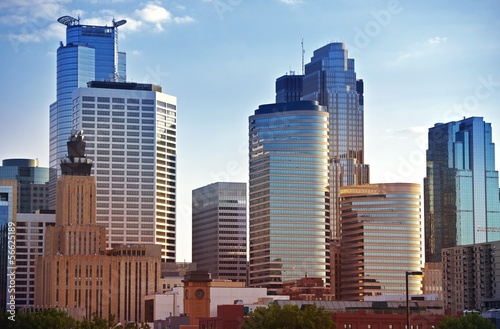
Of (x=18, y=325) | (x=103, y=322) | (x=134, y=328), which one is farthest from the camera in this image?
(x=18, y=325)

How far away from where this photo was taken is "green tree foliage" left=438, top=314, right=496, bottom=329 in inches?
7435

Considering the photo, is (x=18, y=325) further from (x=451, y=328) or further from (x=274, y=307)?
(x=451, y=328)

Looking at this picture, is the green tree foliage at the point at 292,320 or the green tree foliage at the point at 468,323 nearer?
the green tree foliage at the point at 292,320

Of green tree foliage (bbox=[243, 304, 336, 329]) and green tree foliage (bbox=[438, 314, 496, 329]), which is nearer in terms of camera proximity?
green tree foliage (bbox=[243, 304, 336, 329])

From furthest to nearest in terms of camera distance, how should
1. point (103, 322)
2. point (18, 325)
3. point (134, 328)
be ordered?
point (18, 325), point (103, 322), point (134, 328)

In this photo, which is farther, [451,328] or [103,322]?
[451,328]

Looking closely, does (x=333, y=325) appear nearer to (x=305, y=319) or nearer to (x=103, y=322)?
(x=305, y=319)

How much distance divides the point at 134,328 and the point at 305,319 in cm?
4059

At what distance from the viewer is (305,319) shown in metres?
181

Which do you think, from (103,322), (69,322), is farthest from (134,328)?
(69,322)

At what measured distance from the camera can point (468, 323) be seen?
189 meters

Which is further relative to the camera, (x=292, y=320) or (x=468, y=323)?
(x=468, y=323)

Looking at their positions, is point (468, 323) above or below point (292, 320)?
below

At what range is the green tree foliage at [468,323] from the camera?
189 m
